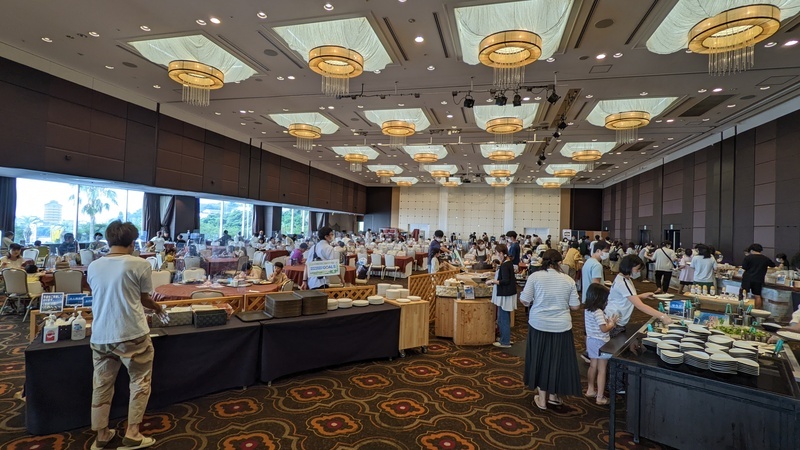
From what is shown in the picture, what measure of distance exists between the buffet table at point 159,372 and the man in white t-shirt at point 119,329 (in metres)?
0.32

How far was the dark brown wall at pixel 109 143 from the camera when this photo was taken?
24.2 feet

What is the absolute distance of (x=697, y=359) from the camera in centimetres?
243

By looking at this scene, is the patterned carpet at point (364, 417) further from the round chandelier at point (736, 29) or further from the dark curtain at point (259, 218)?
the dark curtain at point (259, 218)

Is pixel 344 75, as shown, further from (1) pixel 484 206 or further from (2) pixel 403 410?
(1) pixel 484 206

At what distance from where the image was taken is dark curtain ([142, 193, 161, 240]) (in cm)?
1291

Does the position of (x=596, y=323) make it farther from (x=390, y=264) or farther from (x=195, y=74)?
(x=390, y=264)

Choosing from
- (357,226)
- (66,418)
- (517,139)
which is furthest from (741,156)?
(357,226)

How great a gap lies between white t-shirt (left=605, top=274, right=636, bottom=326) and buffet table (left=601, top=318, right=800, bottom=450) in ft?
1.84

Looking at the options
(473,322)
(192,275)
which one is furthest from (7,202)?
(473,322)

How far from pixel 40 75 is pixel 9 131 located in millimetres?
1378

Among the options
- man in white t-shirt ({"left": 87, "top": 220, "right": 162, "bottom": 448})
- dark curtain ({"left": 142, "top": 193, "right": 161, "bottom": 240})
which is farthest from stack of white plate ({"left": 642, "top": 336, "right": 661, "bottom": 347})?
dark curtain ({"left": 142, "top": 193, "right": 161, "bottom": 240})

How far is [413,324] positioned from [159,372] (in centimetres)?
293

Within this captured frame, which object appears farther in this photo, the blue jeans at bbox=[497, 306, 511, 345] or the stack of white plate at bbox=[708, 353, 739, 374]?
the blue jeans at bbox=[497, 306, 511, 345]

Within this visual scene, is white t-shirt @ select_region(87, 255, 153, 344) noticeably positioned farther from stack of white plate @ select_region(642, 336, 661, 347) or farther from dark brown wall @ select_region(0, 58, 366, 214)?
dark brown wall @ select_region(0, 58, 366, 214)
